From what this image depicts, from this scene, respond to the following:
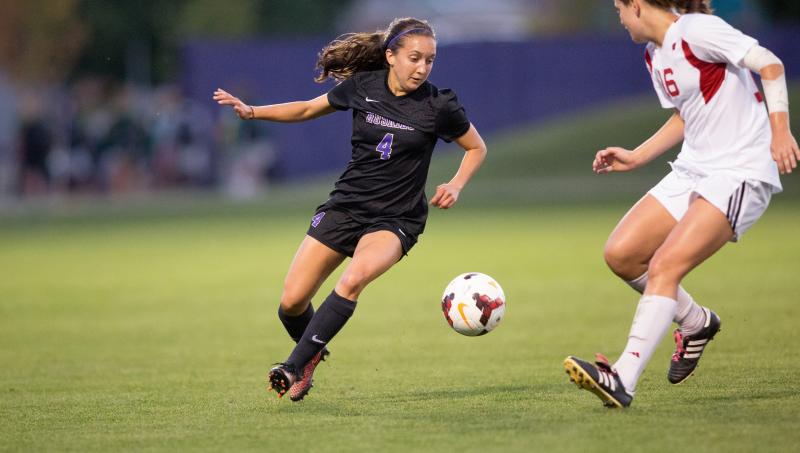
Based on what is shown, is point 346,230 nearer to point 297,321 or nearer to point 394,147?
point 394,147

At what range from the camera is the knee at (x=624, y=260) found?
21.5 ft

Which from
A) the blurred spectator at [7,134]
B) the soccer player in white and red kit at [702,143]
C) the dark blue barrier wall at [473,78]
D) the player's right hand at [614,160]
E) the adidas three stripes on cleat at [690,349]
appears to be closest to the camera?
the soccer player in white and red kit at [702,143]

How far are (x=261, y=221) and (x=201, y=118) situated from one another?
36.7 feet

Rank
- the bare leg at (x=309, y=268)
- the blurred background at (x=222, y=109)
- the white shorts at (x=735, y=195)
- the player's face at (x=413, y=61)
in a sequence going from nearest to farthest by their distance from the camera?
1. the white shorts at (x=735, y=195)
2. the player's face at (x=413, y=61)
3. the bare leg at (x=309, y=268)
4. the blurred background at (x=222, y=109)

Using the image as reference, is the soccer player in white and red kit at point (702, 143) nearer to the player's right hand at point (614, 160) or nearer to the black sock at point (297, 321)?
the player's right hand at point (614, 160)

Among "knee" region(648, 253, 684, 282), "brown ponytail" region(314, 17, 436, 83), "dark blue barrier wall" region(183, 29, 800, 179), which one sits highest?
"brown ponytail" region(314, 17, 436, 83)

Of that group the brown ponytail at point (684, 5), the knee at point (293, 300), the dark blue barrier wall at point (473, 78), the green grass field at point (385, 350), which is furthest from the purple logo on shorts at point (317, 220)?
the dark blue barrier wall at point (473, 78)

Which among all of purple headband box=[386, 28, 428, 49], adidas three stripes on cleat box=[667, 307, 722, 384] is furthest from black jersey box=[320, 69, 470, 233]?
adidas three stripes on cleat box=[667, 307, 722, 384]

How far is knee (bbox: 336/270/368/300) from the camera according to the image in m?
6.77

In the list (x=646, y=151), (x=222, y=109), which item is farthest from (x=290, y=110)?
(x=222, y=109)

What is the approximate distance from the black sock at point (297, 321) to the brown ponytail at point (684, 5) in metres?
2.74

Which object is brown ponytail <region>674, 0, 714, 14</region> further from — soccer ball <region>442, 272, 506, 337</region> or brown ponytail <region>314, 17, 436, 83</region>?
soccer ball <region>442, 272, 506, 337</region>

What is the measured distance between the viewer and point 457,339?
31.2ft

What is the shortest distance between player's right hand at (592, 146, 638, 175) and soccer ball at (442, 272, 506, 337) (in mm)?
1072
